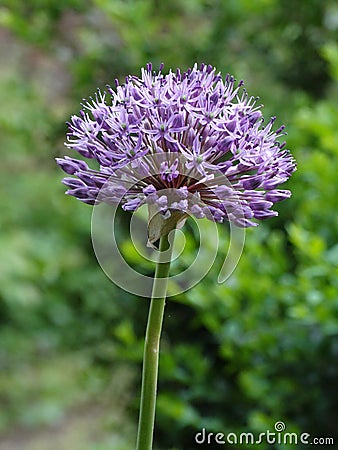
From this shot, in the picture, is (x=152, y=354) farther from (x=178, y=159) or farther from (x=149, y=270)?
(x=149, y=270)

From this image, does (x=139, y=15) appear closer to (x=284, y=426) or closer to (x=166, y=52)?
(x=166, y=52)

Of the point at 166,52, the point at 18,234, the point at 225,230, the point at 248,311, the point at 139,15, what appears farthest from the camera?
the point at 18,234

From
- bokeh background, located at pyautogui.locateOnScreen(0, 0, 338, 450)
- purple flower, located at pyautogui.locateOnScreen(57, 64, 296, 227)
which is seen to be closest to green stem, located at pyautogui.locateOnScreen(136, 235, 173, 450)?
purple flower, located at pyautogui.locateOnScreen(57, 64, 296, 227)

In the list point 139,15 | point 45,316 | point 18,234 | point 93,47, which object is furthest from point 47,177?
point 139,15

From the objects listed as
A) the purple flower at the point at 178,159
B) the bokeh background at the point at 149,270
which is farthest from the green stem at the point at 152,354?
the bokeh background at the point at 149,270
